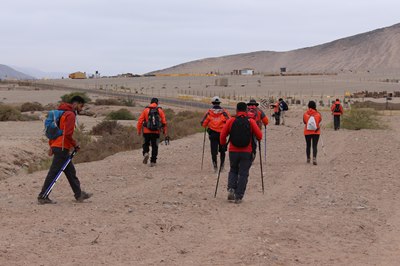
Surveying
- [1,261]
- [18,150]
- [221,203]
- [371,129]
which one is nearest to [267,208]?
[221,203]

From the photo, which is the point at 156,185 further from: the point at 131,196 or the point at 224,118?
the point at 224,118

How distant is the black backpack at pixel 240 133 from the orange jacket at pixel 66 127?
2747 millimetres

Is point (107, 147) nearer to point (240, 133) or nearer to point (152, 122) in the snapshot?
point (152, 122)

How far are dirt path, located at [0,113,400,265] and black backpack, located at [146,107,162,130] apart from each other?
106 cm

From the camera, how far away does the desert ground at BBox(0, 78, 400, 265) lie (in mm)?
7906

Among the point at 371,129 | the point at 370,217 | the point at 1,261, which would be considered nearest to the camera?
the point at 1,261

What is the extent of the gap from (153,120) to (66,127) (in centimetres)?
526

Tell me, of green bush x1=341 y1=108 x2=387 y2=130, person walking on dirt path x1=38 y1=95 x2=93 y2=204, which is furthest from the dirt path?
green bush x1=341 y1=108 x2=387 y2=130

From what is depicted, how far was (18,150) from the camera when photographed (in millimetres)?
21547

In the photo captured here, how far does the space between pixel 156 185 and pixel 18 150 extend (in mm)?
9651

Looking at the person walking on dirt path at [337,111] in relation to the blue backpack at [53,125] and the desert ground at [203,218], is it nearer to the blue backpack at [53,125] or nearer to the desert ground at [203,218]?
the desert ground at [203,218]

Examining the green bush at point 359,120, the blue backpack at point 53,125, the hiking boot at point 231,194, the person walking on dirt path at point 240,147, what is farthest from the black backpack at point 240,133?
the green bush at point 359,120

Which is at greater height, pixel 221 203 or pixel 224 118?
pixel 224 118

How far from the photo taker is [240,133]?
37.0 ft
